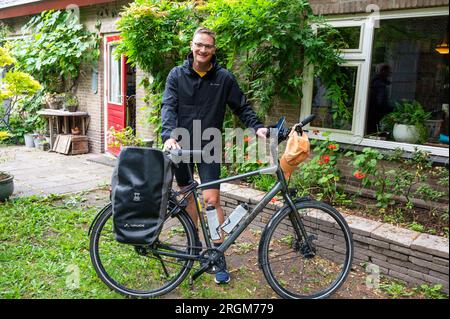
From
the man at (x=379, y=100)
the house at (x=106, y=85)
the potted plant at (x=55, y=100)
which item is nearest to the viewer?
the man at (x=379, y=100)

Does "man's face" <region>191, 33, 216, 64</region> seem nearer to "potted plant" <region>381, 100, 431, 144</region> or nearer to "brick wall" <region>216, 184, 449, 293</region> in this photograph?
"brick wall" <region>216, 184, 449, 293</region>

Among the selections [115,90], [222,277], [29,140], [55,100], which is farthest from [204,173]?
[29,140]

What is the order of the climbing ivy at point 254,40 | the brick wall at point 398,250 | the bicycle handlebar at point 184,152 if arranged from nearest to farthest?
the bicycle handlebar at point 184,152 < the brick wall at point 398,250 < the climbing ivy at point 254,40

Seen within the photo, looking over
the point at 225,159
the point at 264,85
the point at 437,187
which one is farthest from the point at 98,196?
the point at 437,187

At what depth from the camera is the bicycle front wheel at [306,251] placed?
2.84 meters

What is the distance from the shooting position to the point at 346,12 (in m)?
4.30

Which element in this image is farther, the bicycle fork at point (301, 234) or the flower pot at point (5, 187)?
the flower pot at point (5, 187)

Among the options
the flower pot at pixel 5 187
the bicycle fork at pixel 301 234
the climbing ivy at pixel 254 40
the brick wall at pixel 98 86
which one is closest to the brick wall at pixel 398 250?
the bicycle fork at pixel 301 234

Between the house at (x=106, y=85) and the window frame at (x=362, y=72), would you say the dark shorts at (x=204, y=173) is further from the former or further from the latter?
the house at (x=106, y=85)

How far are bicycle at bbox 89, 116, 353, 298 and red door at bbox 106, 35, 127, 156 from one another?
4.63 metres

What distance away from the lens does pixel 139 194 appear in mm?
2574

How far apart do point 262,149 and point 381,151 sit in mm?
1349

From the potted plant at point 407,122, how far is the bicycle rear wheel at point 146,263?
259 cm

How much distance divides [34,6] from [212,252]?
27.7ft
